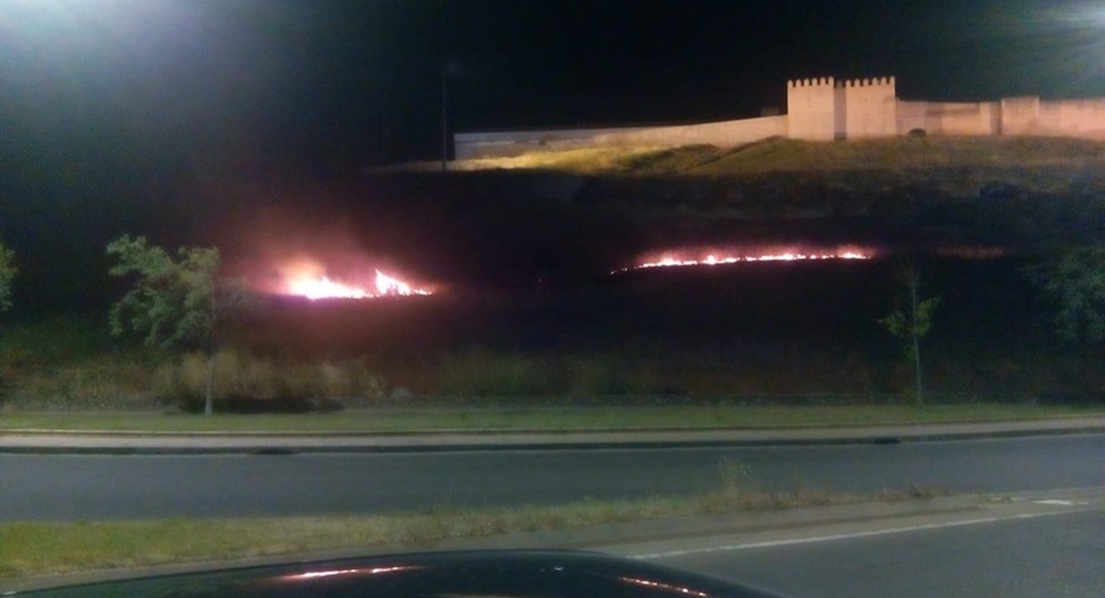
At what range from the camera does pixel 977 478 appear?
1805 centimetres

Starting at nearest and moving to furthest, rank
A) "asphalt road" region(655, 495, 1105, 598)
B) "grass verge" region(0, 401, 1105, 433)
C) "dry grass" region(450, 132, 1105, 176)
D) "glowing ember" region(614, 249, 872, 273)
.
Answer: "asphalt road" region(655, 495, 1105, 598)
"grass verge" region(0, 401, 1105, 433)
"glowing ember" region(614, 249, 872, 273)
"dry grass" region(450, 132, 1105, 176)

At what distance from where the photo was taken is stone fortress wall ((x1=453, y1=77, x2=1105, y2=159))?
263 feet

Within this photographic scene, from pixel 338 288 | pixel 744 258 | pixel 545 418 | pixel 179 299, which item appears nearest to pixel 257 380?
pixel 179 299

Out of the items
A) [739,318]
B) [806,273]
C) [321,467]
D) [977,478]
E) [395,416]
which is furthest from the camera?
[806,273]

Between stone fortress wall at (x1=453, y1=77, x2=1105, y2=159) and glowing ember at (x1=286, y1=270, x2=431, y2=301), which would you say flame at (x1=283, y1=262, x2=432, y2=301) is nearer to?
glowing ember at (x1=286, y1=270, x2=431, y2=301)

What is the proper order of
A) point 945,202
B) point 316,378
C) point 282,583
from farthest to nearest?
1. point 945,202
2. point 316,378
3. point 282,583

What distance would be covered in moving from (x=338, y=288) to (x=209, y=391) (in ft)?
51.2

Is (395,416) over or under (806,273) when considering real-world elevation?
under

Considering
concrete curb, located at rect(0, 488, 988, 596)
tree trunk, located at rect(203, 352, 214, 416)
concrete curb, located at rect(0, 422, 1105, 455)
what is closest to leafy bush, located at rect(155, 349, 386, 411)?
tree trunk, located at rect(203, 352, 214, 416)

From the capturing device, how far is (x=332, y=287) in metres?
47.9

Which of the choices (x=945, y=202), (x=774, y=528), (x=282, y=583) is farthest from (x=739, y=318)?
(x=282, y=583)

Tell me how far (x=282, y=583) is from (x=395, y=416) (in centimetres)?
2913

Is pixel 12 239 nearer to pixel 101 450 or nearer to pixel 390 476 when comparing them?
pixel 101 450

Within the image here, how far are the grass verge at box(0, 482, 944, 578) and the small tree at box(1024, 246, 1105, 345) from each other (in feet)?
90.8
